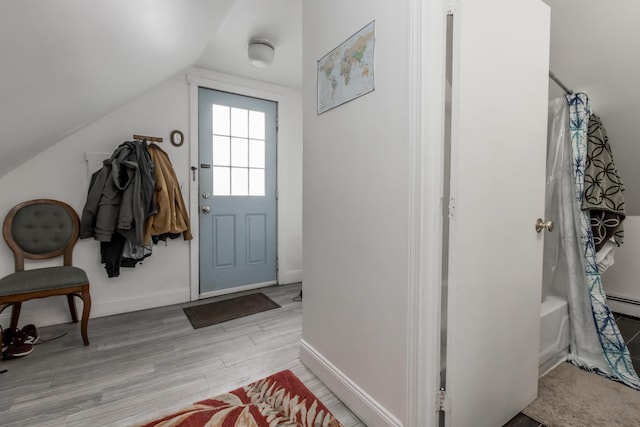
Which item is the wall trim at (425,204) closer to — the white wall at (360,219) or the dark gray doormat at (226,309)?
the white wall at (360,219)

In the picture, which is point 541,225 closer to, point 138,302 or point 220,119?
point 220,119

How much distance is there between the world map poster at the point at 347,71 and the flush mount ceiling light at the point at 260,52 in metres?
1.08

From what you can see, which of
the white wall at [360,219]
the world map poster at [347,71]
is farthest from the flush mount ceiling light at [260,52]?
the world map poster at [347,71]

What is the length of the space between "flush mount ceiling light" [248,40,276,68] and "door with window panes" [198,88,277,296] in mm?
729

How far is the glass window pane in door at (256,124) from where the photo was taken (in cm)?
301

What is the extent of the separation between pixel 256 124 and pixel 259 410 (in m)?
2.68

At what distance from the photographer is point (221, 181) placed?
2877 mm

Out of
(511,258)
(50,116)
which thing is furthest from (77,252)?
(511,258)

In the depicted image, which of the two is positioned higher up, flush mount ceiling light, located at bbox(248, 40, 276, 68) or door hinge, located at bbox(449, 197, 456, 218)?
flush mount ceiling light, located at bbox(248, 40, 276, 68)

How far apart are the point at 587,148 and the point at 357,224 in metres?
1.71

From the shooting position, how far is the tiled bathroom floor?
47.2 inches

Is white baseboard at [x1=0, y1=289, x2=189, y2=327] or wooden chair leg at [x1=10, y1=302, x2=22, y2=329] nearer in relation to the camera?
wooden chair leg at [x1=10, y1=302, x2=22, y2=329]

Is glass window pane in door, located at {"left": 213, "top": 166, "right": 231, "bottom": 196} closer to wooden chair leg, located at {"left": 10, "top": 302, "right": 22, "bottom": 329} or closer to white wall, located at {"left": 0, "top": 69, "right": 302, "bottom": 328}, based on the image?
white wall, located at {"left": 0, "top": 69, "right": 302, "bottom": 328}

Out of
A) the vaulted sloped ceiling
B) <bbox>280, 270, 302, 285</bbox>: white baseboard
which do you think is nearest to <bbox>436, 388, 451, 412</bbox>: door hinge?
the vaulted sloped ceiling
